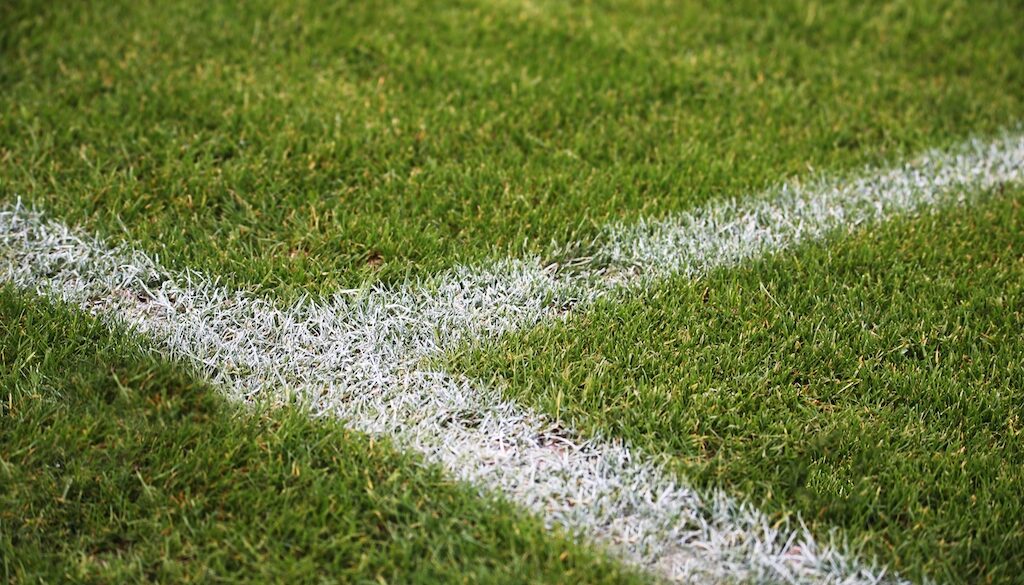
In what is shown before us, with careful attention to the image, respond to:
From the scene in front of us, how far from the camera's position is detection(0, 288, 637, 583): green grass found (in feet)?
5.54

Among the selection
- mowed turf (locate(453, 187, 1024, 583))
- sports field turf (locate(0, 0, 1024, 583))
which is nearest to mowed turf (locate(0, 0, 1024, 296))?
sports field turf (locate(0, 0, 1024, 583))

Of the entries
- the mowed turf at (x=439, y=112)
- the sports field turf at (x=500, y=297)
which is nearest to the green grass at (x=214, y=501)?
the sports field turf at (x=500, y=297)

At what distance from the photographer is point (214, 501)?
70.6 inches

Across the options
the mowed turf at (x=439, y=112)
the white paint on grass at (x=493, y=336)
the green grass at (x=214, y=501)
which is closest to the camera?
the green grass at (x=214, y=501)

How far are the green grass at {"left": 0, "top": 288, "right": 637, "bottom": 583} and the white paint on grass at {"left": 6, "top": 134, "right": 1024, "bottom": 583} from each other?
0.08 metres

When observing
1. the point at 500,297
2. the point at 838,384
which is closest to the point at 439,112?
the point at 500,297

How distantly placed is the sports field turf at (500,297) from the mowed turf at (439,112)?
1cm

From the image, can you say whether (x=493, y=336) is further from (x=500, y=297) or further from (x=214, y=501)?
(x=214, y=501)

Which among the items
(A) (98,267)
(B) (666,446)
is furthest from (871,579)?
(A) (98,267)

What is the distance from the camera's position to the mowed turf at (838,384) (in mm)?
1831

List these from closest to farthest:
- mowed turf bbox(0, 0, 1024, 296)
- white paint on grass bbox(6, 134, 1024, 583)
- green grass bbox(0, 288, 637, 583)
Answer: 1. green grass bbox(0, 288, 637, 583)
2. white paint on grass bbox(6, 134, 1024, 583)
3. mowed turf bbox(0, 0, 1024, 296)

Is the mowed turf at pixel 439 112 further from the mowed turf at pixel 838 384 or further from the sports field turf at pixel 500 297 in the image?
the mowed turf at pixel 838 384

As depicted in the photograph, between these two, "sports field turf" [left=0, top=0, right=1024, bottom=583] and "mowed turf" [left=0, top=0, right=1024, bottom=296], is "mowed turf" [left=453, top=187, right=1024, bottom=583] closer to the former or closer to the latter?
"sports field turf" [left=0, top=0, right=1024, bottom=583]

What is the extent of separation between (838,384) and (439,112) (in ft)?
5.19
